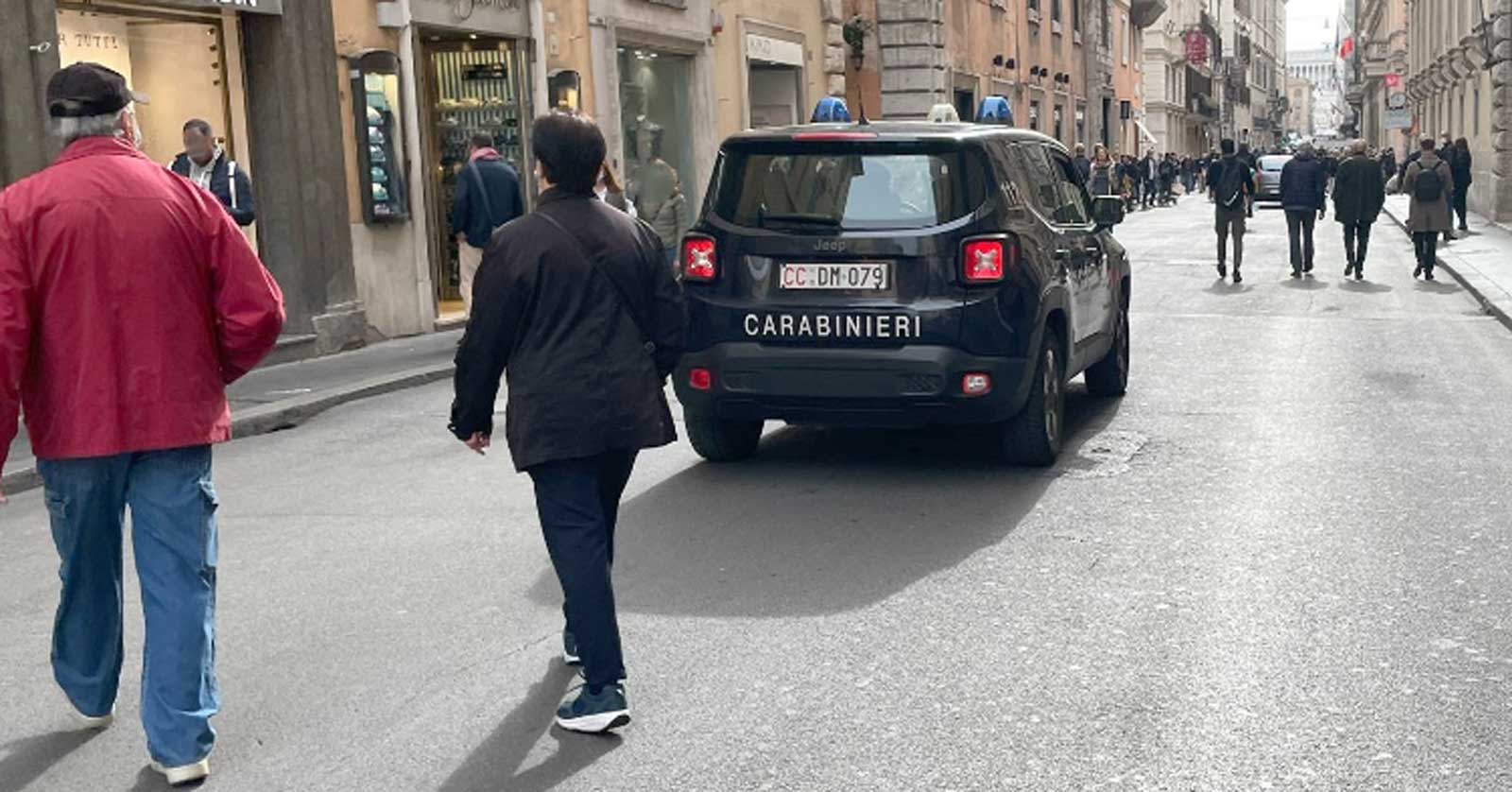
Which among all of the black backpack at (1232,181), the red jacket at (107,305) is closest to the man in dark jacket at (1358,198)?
the black backpack at (1232,181)

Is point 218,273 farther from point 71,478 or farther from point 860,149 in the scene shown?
point 860,149

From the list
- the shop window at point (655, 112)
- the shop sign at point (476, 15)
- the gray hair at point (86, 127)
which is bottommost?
the gray hair at point (86, 127)

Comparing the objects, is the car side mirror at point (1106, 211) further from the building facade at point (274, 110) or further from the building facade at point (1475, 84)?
the building facade at point (1475, 84)

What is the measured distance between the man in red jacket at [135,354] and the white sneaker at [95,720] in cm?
51

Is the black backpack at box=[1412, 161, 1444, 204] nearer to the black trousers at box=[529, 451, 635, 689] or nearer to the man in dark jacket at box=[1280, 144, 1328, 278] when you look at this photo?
the man in dark jacket at box=[1280, 144, 1328, 278]

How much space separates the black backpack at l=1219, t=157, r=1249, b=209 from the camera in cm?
2031

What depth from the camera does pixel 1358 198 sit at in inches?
820

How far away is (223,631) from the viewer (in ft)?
19.5

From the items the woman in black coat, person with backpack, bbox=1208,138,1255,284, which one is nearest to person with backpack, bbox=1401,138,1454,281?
person with backpack, bbox=1208,138,1255,284

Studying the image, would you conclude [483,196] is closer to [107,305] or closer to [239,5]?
[239,5]

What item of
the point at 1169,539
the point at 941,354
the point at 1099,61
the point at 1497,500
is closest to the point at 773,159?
the point at 941,354

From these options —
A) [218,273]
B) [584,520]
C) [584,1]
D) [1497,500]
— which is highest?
[584,1]

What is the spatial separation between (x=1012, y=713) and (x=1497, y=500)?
3.77m

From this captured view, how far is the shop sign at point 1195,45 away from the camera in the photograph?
77.1 m
